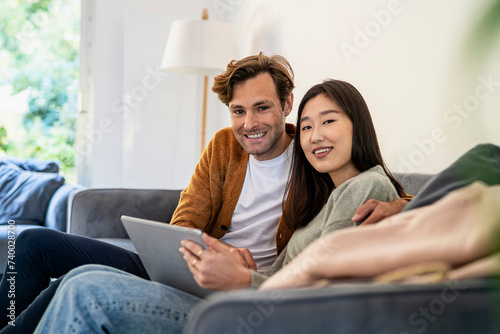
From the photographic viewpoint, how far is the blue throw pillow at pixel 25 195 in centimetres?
307

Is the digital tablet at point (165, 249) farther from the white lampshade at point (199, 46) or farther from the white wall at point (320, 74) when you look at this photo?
the white lampshade at point (199, 46)

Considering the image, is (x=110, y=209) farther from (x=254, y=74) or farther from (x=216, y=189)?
(x=254, y=74)

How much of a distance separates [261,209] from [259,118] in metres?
0.30

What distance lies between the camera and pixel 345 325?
609mm

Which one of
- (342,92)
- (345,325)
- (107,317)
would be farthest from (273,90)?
(345,325)

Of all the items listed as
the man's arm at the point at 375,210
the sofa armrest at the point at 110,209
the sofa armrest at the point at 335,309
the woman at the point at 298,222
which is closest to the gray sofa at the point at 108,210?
the sofa armrest at the point at 110,209

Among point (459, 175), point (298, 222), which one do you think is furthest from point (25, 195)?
point (459, 175)

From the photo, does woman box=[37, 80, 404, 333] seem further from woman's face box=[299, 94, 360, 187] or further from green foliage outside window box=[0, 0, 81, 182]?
green foliage outside window box=[0, 0, 81, 182]

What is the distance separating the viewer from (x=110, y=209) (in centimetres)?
242

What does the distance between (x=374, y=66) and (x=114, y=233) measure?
1379 mm

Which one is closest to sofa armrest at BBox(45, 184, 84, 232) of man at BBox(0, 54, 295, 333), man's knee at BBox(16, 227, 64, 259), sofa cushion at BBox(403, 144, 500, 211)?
man at BBox(0, 54, 295, 333)

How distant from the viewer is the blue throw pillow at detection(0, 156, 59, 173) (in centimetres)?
339

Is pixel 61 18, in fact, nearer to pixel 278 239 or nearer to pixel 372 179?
pixel 278 239

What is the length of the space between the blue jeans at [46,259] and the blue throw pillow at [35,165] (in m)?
2.05
